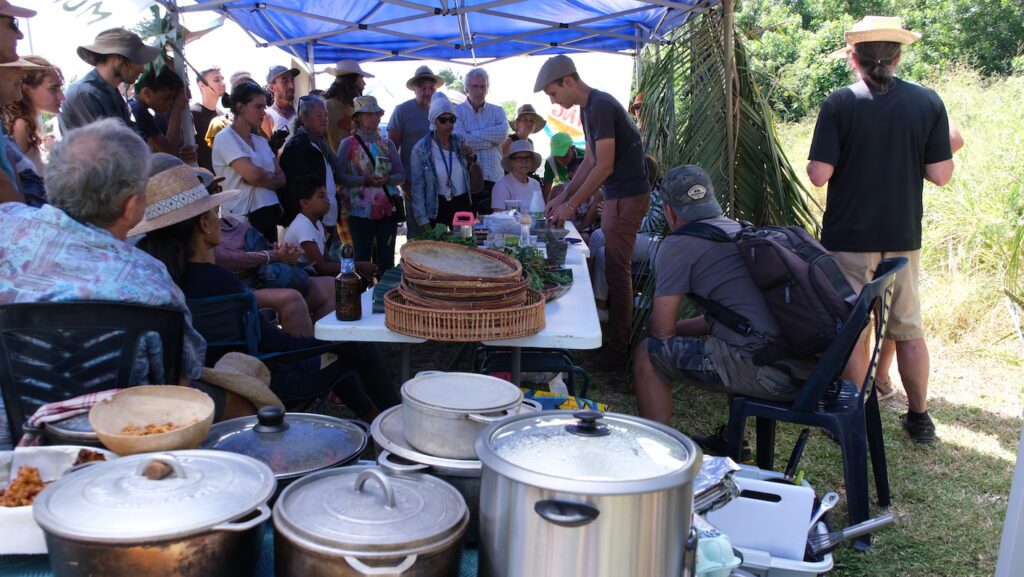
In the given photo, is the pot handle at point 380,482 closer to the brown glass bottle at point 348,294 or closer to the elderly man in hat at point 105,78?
the brown glass bottle at point 348,294

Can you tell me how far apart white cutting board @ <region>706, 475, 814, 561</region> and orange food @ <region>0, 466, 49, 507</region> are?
1660 mm

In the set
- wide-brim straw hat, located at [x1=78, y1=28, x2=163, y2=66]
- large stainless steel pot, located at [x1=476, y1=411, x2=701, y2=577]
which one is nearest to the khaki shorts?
large stainless steel pot, located at [x1=476, y1=411, x2=701, y2=577]

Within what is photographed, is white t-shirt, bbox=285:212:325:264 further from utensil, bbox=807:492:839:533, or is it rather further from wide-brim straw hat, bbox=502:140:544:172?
utensil, bbox=807:492:839:533

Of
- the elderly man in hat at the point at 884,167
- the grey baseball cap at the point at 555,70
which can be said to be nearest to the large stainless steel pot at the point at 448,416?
the elderly man in hat at the point at 884,167

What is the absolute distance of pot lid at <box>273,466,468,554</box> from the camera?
1118mm

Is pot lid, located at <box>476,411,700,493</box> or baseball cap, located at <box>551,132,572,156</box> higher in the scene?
baseball cap, located at <box>551,132,572,156</box>

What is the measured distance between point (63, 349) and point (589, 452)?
1.39 m

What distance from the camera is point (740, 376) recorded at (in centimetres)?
287

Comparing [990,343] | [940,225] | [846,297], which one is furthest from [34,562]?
[940,225]

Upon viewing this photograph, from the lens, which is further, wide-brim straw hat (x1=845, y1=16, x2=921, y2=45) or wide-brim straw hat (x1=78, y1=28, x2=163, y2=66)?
wide-brim straw hat (x1=78, y1=28, x2=163, y2=66)

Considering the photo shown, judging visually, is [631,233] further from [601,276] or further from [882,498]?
[882,498]

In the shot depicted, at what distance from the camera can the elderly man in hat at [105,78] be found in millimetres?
4156

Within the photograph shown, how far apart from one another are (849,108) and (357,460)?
3076 millimetres

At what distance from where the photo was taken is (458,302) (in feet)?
7.63
